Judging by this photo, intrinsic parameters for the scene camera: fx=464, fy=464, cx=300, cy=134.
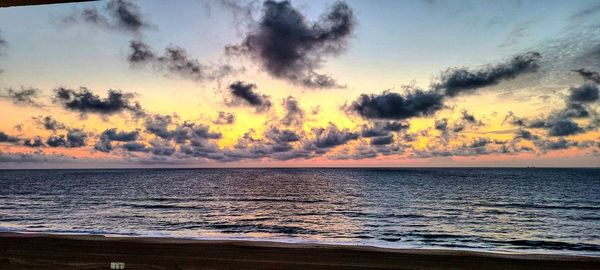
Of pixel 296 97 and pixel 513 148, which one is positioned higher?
pixel 296 97

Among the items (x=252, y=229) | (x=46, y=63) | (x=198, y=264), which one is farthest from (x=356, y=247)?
(x=46, y=63)

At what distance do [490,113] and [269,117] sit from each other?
1199 cm

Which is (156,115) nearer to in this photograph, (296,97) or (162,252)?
(296,97)

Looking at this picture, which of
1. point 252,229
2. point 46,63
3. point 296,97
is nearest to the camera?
point 252,229

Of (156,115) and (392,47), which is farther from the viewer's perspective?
A: (156,115)

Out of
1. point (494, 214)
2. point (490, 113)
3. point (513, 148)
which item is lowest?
point (494, 214)

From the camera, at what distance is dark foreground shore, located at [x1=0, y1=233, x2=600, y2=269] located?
13.0 ft

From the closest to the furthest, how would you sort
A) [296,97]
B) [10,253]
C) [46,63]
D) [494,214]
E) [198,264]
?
[198,264] < [10,253] < [46,63] < [494,214] < [296,97]

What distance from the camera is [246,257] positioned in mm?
4305

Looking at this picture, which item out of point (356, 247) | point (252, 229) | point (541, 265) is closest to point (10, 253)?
point (356, 247)

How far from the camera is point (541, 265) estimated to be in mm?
4074

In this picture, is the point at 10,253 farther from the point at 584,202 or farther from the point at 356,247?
the point at 584,202

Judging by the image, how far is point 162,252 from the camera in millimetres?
4477

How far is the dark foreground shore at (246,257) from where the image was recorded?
3.97m
